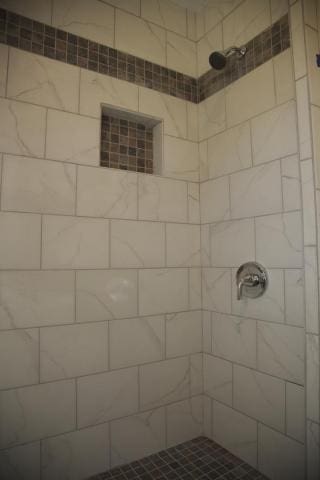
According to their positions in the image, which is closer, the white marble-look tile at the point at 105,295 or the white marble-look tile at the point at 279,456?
the white marble-look tile at the point at 279,456

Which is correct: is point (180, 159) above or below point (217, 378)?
above

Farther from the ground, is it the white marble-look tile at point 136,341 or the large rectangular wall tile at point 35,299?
the large rectangular wall tile at point 35,299

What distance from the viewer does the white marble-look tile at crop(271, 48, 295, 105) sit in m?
1.27

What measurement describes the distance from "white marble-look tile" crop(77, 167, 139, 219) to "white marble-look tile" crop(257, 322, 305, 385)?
0.80 m

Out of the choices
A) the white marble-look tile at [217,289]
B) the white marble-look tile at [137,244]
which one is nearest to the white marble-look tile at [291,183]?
the white marble-look tile at [217,289]

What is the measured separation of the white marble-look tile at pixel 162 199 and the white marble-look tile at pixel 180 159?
5 centimetres

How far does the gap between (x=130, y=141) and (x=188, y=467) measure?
1592mm

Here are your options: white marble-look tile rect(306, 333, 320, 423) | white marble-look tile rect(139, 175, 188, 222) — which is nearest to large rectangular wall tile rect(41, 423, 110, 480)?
white marble-look tile rect(306, 333, 320, 423)

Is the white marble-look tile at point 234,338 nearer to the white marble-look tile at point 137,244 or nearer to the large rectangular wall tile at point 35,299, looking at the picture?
the white marble-look tile at point 137,244

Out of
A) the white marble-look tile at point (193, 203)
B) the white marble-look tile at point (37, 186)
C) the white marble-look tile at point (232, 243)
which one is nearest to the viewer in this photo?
the white marble-look tile at point (37, 186)

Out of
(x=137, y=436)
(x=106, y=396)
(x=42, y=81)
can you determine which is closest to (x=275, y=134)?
(x=42, y=81)

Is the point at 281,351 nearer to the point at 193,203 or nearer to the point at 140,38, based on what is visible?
the point at 193,203

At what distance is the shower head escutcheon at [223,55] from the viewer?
1456mm

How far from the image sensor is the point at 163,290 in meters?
1.53
